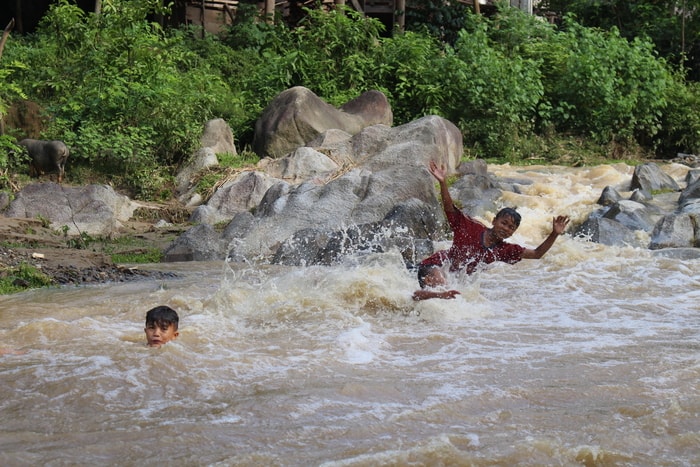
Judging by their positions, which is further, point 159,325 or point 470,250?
point 470,250

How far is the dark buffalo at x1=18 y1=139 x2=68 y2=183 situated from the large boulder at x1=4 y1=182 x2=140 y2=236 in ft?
3.42

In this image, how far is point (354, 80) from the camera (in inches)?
715

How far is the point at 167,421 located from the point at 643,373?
109 inches

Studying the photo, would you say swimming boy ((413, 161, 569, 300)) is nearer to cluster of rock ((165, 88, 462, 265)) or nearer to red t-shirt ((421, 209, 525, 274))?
Result: red t-shirt ((421, 209, 525, 274))

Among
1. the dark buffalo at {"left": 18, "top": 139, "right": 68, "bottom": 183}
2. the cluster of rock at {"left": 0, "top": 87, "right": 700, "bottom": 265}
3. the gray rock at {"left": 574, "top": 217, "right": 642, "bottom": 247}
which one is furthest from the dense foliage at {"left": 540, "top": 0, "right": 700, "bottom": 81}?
the dark buffalo at {"left": 18, "top": 139, "right": 68, "bottom": 183}

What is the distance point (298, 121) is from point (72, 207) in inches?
188

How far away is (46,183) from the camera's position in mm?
11977

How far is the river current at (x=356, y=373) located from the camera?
393cm

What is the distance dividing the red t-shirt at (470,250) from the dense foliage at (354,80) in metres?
7.70

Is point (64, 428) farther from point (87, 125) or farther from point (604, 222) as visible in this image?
point (87, 125)

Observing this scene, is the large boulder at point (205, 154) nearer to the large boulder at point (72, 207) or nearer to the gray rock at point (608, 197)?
the large boulder at point (72, 207)

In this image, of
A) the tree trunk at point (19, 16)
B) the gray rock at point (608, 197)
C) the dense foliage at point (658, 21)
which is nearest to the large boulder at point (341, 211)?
the gray rock at point (608, 197)

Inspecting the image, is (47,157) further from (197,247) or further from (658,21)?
(658,21)

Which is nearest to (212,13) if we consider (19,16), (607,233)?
(19,16)
